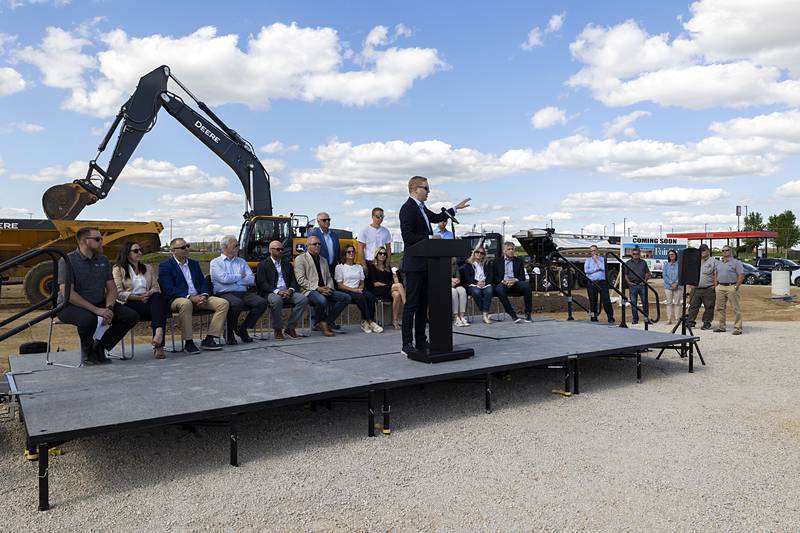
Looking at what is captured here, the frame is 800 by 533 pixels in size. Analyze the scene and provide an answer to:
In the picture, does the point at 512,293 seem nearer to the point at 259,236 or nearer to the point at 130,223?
the point at 259,236

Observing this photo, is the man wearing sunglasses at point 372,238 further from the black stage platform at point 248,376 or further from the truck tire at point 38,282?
the truck tire at point 38,282

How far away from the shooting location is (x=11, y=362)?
580 cm

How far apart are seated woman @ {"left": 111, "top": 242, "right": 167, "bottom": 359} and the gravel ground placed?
1493mm

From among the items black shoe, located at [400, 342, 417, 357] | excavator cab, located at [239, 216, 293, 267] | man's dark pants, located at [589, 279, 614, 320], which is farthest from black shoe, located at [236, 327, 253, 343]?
excavator cab, located at [239, 216, 293, 267]

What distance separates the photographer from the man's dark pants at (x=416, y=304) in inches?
235

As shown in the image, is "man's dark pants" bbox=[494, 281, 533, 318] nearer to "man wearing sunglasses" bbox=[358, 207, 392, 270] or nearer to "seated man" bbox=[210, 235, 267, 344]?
"man wearing sunglasses" bbox=[358, 207, 392, 270]

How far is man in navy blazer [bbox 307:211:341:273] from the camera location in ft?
→ 26.9

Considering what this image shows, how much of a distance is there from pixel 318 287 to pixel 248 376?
8.94 ft

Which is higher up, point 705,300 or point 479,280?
point 479,280

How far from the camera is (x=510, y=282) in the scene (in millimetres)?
9688

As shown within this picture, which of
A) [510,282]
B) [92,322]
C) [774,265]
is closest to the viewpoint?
[92,322]

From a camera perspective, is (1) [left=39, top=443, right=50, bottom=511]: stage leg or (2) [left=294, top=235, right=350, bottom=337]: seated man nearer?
(1) [left=39, top=443, right=50, bottom=511]: stage leg

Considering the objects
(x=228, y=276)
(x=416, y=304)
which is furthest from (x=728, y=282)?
(x=228, y=276)

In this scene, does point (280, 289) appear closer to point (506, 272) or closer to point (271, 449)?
point (271, 449)
